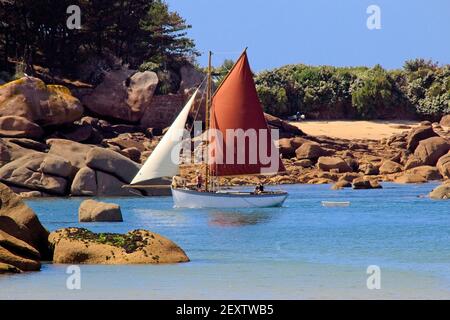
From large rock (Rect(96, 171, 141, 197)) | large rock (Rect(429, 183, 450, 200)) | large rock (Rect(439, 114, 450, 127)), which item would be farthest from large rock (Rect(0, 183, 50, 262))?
large rock (Rect(439, 114, 450, 127))

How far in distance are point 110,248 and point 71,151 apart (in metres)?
33.1

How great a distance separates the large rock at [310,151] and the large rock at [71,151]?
21.3 m

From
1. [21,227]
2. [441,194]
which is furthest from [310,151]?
[21,227]

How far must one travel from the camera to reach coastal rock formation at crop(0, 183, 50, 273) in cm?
2792

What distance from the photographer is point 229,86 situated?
5800 cm

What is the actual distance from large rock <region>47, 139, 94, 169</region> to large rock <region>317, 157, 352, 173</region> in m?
20.7

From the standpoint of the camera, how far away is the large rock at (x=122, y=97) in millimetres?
81312

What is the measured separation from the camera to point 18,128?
2621 inches

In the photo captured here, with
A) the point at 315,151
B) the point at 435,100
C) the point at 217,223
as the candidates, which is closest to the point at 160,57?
the point at 315,151

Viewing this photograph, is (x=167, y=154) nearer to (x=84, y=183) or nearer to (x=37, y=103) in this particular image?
(x=84, y=183)

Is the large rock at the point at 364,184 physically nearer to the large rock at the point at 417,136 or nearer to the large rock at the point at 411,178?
the large rock at the point at 411,178

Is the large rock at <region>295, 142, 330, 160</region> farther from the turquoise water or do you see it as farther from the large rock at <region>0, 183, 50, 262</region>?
the large rock at <region>0, 183, 50, 262</region>

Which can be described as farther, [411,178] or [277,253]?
[411,178]

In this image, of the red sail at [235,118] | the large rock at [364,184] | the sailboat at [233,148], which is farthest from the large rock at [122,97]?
the red sail at [235,118]
